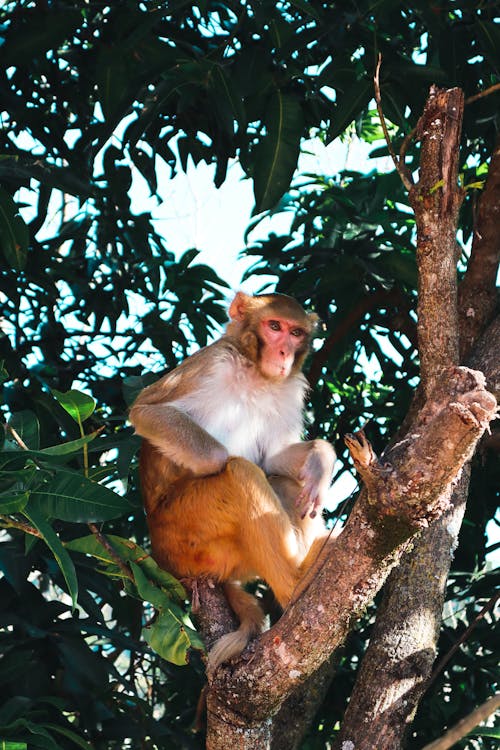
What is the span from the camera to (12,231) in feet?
14.3

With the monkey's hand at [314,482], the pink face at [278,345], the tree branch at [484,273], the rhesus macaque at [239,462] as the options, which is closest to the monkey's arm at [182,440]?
the rhesus macaque at [239,462]

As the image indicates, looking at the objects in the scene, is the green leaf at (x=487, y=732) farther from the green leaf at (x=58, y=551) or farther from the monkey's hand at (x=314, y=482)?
the green leaf at (x=58, y=551)

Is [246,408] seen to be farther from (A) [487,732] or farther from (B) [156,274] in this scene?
(A) [487,732]

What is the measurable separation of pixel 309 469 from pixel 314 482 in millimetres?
74

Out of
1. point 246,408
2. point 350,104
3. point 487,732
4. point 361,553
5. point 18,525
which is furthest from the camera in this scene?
point 246,408

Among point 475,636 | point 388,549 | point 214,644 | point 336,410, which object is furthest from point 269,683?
point 336,410

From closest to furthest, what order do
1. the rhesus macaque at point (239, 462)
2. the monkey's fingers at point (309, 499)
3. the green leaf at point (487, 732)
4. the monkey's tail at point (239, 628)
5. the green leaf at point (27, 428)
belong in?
1. the green leaf at point (27, 428)
2. the monkey's tail at point (239, 628)
3. the green leaf at point (487, 732)
4. the rhesus macaque at point (239, 462)
5. the monkey's fingers at point (309, 499)

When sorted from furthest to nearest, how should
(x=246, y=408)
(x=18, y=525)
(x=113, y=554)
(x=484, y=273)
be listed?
(x=246, y=408)
(x=484, y=273)
(x=113, y=554)
(x=18, y=525)

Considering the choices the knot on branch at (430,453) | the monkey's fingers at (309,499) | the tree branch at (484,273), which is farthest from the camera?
the tree branch at (484,273)

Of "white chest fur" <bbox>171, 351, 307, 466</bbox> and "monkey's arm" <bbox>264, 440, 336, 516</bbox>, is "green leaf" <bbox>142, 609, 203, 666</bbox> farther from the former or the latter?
"white chest fur" <bbox>171, 351, 307, 466</bbox>

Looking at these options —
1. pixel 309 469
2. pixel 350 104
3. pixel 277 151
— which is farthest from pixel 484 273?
pixel 309 469

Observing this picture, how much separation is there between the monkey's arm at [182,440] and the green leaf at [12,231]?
883 millimetres

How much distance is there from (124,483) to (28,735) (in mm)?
980

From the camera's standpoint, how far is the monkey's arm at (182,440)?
4328 millimetres
